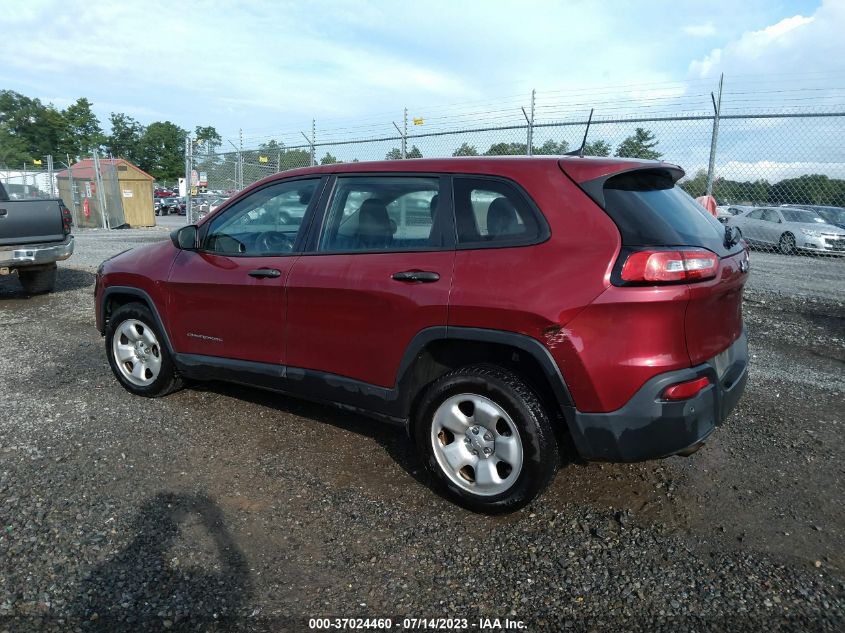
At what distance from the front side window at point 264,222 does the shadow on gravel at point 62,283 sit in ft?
20.8

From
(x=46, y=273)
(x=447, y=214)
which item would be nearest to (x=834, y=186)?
(x=447, y=214)

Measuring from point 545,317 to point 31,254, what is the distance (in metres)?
7.73

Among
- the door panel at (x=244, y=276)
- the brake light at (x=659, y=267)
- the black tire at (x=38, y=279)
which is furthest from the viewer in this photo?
the black tire at (x=38, y=279)

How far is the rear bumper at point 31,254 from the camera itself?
8.01 m

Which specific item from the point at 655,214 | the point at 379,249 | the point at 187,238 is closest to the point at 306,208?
the point at 379,249

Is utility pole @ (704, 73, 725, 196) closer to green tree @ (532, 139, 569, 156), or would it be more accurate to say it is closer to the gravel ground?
green tree @ (532, 139, 569, 156)

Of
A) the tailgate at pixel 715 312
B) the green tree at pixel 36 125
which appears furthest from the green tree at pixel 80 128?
the tailgate at pixel 715 312

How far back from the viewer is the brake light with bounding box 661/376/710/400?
2.73 meters

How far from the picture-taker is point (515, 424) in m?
2.95

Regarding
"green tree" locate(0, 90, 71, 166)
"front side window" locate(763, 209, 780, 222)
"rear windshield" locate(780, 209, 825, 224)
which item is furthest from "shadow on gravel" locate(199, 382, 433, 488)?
"green tree" locate(0, 90, 71, 166)

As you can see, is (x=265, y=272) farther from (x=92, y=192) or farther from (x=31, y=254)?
(x=92, y=192)

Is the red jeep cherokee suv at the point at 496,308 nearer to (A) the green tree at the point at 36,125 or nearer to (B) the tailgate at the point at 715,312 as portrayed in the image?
(B) the tailgate at the point at 715,312

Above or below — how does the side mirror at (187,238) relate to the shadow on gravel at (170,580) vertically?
above

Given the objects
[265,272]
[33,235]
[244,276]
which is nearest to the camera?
[265,272]
